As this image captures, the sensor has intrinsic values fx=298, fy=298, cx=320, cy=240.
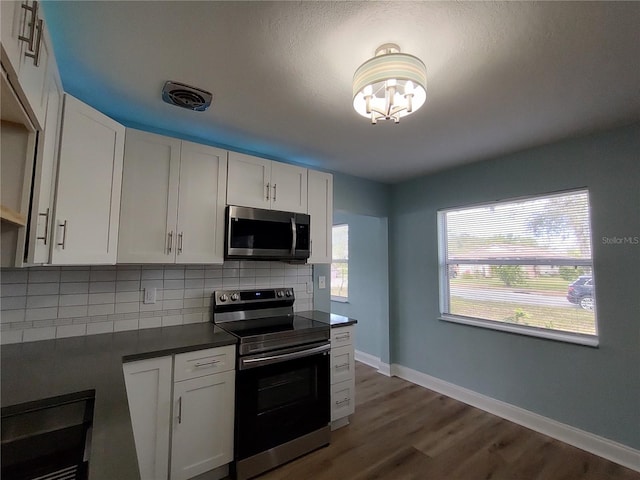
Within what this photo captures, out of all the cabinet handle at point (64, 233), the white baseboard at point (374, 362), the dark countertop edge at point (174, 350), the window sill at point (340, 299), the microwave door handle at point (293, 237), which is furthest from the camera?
the window sill at point (340, 299)

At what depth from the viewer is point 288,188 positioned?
2650 mm

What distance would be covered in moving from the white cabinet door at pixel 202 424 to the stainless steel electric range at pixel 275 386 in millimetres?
69

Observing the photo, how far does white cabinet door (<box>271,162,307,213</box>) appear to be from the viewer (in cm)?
258

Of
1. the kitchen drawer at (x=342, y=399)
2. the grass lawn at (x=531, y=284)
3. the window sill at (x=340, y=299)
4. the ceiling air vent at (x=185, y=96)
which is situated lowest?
A: the kitchen drawer at (x=342, y=399)

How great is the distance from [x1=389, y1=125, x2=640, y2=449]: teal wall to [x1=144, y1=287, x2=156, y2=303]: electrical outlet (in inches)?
110

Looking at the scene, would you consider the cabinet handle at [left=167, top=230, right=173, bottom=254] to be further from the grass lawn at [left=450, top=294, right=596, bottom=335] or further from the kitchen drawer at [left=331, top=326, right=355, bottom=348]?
the grass lawn at [left=450, top=294, right=596, bottom=335]

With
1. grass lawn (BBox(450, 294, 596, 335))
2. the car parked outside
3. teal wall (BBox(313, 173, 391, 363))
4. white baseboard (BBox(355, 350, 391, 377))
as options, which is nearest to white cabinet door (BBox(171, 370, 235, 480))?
teal wall (BBox(313, 173, 391, 363))

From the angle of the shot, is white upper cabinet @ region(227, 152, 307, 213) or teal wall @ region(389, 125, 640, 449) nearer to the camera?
teal wall @ region(389, 125, 640, 449)

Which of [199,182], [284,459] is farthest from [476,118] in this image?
[284,459]

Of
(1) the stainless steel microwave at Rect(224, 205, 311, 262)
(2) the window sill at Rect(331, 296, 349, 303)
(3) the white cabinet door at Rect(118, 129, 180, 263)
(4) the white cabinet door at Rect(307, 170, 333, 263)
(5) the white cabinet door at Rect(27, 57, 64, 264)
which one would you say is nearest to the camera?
(5) the white cabinet door at Rect(27, 57, 64, 264)

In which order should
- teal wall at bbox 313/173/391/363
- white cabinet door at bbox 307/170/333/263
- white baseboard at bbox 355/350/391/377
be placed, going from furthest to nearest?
white baseboard at bbox 355/350/391/377, teal wall at bbox 313/173/391/363, white cabinet door at bbox 307/170/333/263

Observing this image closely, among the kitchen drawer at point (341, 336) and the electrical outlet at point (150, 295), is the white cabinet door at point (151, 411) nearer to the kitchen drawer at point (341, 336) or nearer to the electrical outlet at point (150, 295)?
the electrical outlet at point (150, 295)

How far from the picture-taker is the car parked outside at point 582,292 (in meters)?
2.40

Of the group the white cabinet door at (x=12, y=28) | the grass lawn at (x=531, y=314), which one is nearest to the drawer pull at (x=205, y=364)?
the white cabinet door at (x=12, y=28)
